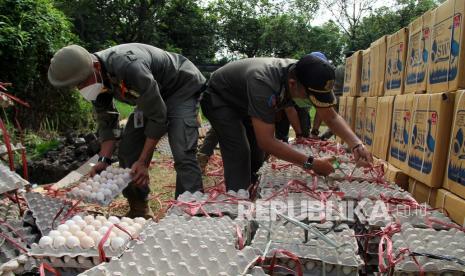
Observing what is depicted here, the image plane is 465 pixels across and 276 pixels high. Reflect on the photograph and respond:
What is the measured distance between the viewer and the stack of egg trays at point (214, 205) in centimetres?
205

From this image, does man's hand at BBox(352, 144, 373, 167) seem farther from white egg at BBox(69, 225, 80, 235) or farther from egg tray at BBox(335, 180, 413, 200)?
white egg at BBox(69, 225, 80, 235)

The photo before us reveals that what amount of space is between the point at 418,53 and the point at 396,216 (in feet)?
6.50

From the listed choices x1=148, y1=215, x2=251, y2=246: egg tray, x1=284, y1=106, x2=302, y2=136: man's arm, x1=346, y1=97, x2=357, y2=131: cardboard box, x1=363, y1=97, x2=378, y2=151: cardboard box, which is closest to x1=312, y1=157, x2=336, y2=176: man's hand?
x1=148, y1=215, x2=251, y2=246: egg tray

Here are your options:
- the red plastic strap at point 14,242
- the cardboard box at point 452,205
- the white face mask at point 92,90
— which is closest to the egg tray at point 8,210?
the red plastic strap at point 14,242

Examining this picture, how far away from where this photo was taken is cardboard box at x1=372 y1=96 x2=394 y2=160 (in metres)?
4.07

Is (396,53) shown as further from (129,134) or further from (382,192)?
(129,134)

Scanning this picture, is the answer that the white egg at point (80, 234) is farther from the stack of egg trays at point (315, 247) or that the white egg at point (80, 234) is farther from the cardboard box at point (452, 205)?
the cardboard box at point (452, 205)

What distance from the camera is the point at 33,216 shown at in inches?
84.4

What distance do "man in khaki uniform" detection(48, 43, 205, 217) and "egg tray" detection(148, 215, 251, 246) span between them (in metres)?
1.12

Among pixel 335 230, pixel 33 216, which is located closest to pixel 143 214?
pixel 33 216

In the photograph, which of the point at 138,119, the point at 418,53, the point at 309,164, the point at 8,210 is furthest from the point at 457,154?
the point at 8,210

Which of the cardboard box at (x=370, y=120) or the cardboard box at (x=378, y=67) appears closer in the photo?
the cardboard box at (x=378, y=67)

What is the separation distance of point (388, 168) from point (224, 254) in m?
2.64

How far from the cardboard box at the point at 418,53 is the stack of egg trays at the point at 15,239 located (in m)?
2.80
